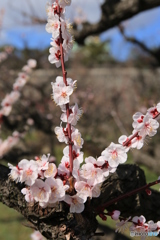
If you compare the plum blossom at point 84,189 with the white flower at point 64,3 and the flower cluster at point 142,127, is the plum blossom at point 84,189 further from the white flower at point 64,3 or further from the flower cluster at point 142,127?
the white flower at point 64,3

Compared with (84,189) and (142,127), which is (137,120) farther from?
(84,189)

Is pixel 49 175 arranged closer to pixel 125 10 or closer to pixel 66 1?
pixel 66 1

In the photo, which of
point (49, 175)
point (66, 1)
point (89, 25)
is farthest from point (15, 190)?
point (89, 25)

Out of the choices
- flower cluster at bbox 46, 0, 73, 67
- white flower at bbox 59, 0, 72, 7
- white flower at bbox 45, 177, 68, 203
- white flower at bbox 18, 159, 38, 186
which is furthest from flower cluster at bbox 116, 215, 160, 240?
white flower at bbox 59, 0, 72, 7

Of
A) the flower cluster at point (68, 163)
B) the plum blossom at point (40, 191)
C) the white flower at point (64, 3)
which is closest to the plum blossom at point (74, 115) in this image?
the flower cluster at point (68, 163)

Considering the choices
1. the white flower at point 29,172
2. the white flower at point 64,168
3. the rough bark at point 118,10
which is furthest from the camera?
the rough bark at point 118,10

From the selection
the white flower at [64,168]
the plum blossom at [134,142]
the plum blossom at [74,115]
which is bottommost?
the white flower at [64,168]
